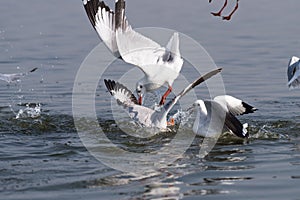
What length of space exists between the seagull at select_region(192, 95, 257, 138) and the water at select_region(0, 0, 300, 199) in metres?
0.15

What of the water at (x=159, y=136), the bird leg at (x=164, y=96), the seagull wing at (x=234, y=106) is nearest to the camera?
Result: the water at (x=159, y=136)

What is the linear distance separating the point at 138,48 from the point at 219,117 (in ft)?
5.52

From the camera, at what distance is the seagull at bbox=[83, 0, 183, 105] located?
32.3ft

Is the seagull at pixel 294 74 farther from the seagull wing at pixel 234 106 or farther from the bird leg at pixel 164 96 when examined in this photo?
the bird leg at pixel 164 96

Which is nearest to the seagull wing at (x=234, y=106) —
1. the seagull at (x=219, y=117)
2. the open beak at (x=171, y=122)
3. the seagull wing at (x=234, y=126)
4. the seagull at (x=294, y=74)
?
the seagull at (x=219, y=117)

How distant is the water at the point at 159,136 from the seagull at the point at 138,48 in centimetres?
77

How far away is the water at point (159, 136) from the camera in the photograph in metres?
6.51

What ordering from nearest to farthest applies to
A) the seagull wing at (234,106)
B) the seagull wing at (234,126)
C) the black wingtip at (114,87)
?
the seagull wing at (234,126) → the seagull wing at (234,106) → the black wingtip at (114,87)

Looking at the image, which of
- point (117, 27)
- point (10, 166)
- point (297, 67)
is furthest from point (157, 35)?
point (10, 166)

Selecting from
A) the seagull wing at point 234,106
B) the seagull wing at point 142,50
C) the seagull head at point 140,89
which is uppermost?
the seagull wing at point 142,50

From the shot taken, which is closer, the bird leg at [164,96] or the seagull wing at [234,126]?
the seagull wing at [234,126]

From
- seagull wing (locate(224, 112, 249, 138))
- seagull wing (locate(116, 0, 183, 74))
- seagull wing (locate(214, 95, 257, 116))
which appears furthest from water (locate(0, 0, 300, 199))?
seagull wing (locate(116, 0, 183, 74))

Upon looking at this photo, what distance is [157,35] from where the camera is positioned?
1429 centimetres

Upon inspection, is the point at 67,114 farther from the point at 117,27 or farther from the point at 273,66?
the point at 273,66
